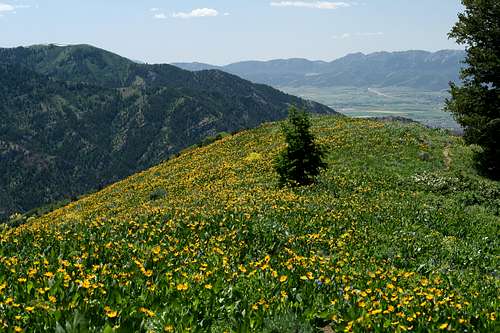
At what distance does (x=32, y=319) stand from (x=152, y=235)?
647cm

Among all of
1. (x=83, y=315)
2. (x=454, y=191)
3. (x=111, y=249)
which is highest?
(x=83, y=315)

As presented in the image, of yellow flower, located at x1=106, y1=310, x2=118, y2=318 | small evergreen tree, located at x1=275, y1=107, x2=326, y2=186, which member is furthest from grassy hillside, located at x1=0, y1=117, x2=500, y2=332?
small evergreen tree, located at x1=275, y1=107, x2=326, y2=186

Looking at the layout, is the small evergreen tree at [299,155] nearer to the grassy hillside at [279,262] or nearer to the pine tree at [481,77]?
the grassy hillside at [279,262]

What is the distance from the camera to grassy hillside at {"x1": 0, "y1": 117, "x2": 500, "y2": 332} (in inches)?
272

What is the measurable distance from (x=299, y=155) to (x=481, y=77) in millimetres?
12043

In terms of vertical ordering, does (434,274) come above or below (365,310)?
below

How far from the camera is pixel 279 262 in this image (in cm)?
1055

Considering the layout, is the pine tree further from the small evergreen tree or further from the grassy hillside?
the small evergreen tree

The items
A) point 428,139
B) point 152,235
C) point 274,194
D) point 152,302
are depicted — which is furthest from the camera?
point 428,139

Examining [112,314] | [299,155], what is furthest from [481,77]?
[112,314]

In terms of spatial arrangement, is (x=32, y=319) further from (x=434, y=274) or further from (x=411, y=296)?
(x=434, y=274)

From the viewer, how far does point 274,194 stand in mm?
20250

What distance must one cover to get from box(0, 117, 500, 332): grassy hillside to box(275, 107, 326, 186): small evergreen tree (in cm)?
133

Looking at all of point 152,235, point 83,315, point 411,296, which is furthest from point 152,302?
point 152,235
